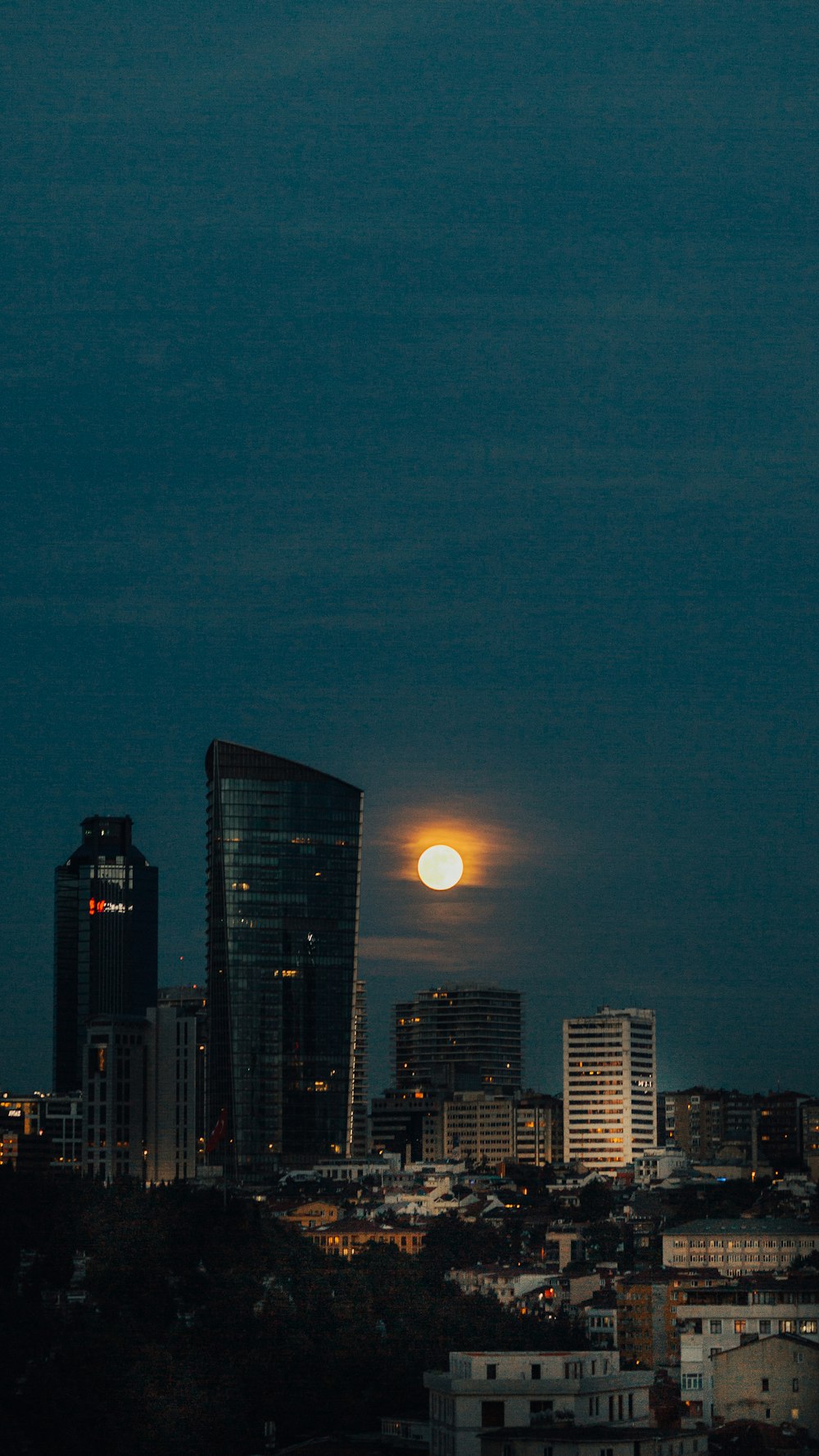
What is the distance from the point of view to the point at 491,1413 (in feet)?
111

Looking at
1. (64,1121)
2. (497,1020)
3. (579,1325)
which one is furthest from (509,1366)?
(497,1020)

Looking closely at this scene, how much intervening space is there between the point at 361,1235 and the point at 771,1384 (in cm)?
3462

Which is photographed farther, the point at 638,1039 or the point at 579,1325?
the point at 638,1039

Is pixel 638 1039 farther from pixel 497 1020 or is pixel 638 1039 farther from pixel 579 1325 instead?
pixel 579 1325

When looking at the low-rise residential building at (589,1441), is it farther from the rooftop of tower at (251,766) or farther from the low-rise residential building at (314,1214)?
the rooftop of tower at (251,766)

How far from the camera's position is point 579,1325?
50.3 m

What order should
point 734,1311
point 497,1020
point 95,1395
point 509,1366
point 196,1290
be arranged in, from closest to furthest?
point 509,1366 → point 95,1395 → point 734,1311 → point 196,1290 → point 497,1020

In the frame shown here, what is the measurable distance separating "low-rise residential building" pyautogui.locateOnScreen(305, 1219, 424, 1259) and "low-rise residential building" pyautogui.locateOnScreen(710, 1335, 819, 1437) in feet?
90.5

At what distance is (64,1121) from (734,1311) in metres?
76.0

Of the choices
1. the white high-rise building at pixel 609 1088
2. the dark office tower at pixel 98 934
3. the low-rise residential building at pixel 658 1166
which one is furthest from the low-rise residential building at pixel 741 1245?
the dark office tower at pixel 98 934

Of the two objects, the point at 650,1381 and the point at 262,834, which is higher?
the point at 262,834

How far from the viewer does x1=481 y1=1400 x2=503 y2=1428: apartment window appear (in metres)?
33.7

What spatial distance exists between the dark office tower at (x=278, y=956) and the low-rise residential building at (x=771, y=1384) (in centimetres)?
6646

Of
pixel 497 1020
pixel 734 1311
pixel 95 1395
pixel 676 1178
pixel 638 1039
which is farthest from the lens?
pixel 497 1020
